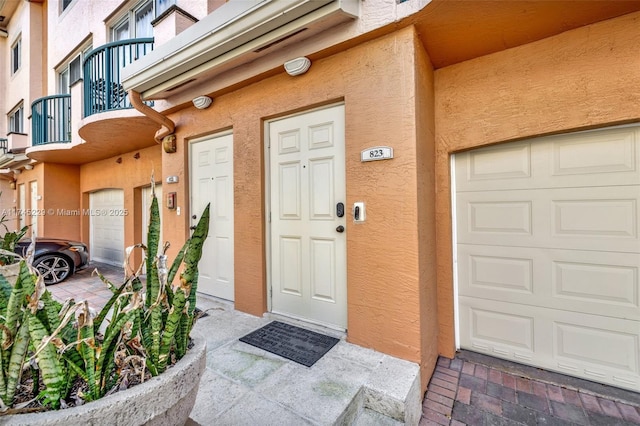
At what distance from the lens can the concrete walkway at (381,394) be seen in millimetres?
1638

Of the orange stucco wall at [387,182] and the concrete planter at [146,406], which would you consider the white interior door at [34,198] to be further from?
the concrete planter at [146,406]

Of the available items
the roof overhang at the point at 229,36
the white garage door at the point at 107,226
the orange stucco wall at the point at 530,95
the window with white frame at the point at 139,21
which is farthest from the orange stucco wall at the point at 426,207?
the white garage door at the point at 107,226

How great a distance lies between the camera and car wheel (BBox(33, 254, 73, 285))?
474 cm

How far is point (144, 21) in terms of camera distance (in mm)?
5023

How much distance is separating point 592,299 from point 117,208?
811 centimetres

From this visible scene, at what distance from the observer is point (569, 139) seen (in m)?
2.19

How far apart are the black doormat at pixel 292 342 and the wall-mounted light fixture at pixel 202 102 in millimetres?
2629

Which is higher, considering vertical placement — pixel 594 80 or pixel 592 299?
pixel 594 80

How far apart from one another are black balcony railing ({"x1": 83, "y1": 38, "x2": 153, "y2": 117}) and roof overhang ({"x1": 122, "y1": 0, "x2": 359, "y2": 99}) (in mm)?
1351

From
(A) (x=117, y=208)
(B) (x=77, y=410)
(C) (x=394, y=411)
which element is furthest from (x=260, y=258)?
(A) (x=117, y=208)

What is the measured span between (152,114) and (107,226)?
4.72 metres

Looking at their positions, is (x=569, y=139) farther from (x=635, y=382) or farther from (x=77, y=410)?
(x=77, y=410)

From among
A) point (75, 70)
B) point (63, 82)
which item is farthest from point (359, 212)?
point (63, 82)

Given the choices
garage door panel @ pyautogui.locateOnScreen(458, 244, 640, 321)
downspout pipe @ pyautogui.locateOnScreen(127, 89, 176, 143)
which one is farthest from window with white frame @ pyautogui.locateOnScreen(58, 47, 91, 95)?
garage door panel @ pyautogui.locateOnScreen(458, 244, 640, 321)
